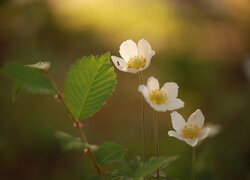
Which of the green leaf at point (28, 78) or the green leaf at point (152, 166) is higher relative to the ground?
the green leaf at point (28, 78)

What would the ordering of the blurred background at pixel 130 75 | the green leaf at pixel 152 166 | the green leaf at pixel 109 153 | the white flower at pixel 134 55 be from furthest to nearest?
1. the blurred background at pixel 130 75
2. the white flower at pixel 134 55
3. the green leaf at pixel 109 153
4. the green leaf at pixel 152 166

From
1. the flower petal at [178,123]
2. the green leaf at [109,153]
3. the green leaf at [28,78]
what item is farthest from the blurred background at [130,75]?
the green leaf at [28,78]

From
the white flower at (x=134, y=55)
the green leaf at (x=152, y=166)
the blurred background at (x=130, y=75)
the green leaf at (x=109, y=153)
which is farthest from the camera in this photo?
the blurred background at (x=130, y=75)

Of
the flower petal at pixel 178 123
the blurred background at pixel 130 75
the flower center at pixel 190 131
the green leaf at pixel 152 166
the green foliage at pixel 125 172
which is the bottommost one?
the green leaf at pixel 152 166

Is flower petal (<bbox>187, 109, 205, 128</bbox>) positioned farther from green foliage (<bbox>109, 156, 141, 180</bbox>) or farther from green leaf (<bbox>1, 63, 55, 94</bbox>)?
green leaf (<bbox>1, 63, 55, 94</bbox>)

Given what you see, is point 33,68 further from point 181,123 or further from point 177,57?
point 177,57

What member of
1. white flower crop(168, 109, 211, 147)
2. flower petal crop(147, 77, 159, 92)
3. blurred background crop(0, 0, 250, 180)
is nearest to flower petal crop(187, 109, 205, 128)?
white flower crop(168, 109, 211, 147)

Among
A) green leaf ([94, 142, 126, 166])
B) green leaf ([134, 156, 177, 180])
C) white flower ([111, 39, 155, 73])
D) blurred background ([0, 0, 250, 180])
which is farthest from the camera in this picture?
blurred background ([0, 0, 250, 180])

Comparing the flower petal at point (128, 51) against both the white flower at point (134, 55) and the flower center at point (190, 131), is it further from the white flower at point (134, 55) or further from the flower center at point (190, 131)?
the flower center at point (190, 131)
